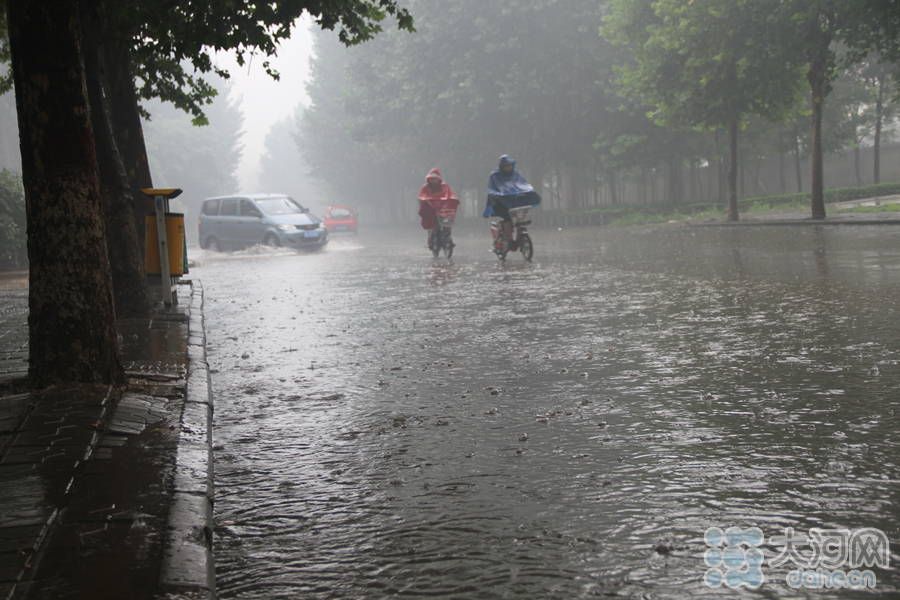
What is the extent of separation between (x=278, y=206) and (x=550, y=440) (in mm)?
27971

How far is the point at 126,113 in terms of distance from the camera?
12500mm

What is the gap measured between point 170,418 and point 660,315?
5861 millimetres

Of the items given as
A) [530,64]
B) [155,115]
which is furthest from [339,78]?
[530,64]

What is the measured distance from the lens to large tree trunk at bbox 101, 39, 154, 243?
12.3m

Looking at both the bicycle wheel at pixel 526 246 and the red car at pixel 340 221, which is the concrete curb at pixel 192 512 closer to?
the bicycle wheel at pixel 526 246

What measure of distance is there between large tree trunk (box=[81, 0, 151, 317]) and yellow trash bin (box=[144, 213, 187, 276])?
0.81 feet

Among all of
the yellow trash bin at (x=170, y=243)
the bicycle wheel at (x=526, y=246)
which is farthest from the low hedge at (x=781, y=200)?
the yellow trash bin at (x=170, y=243)

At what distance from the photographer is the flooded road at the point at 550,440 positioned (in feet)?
11.3

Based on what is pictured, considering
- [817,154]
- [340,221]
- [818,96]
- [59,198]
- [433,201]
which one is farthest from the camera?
[340,221]

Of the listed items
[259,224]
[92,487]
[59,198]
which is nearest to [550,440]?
[92,487]

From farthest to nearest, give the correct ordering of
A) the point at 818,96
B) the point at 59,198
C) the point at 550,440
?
the point at 818,96, the point at 59,198, the point at 550,440

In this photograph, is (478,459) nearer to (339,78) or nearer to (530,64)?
(530,64)

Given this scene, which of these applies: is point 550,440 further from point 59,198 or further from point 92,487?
point 59,198

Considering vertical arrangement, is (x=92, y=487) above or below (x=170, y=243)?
below
